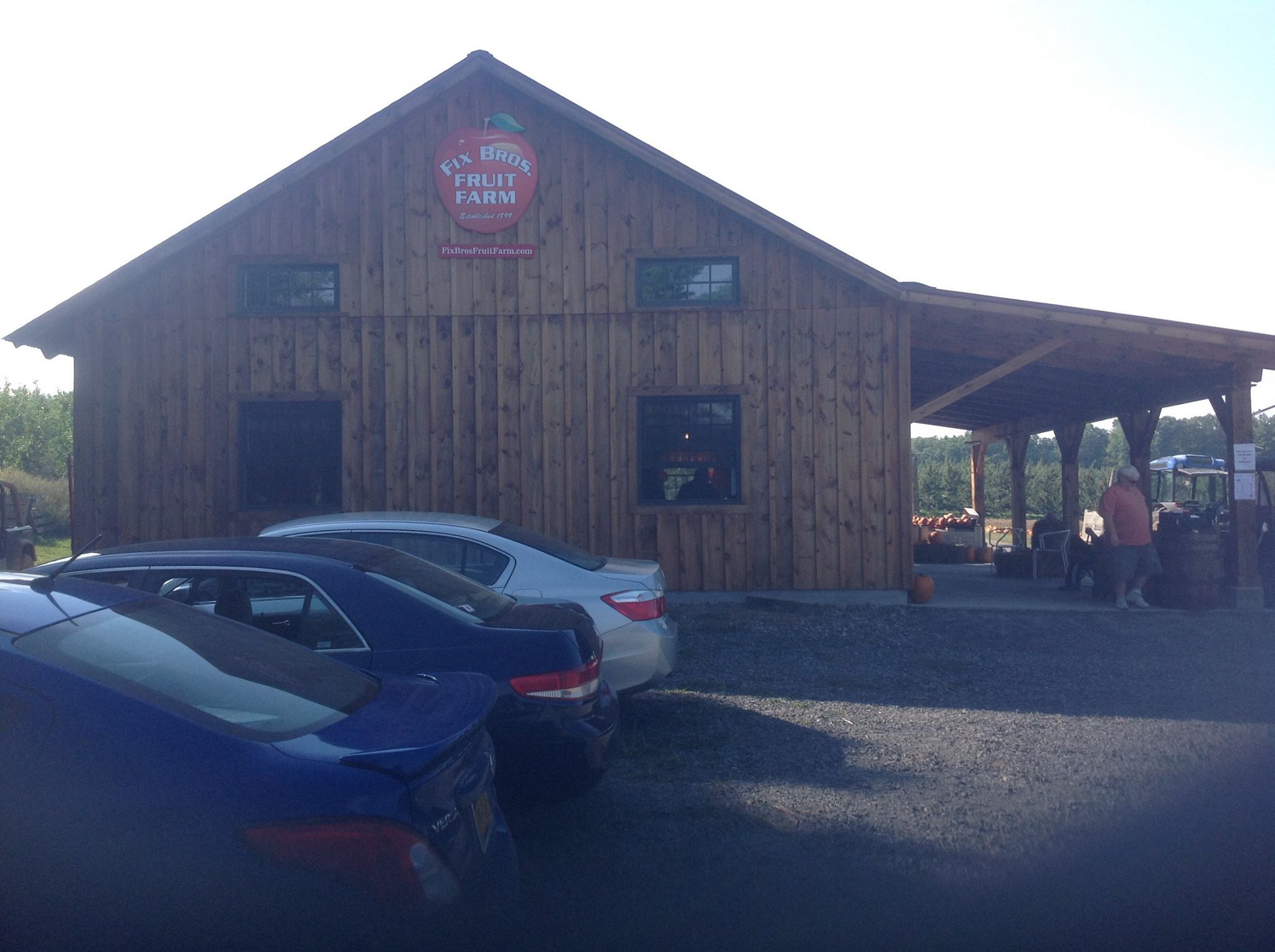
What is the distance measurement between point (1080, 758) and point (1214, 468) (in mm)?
21474

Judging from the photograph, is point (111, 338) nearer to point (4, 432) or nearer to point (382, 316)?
point (382, 316)

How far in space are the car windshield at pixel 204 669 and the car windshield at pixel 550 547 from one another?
11.3 ft

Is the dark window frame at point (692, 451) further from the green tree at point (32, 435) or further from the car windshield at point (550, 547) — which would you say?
the green tree at point (32, 435)

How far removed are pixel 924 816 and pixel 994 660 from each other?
500 cm

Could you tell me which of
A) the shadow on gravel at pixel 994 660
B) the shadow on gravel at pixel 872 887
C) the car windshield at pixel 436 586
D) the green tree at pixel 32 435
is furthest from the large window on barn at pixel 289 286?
the green tree at pixel 32 435

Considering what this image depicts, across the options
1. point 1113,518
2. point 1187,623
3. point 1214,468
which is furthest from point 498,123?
point 1214,468

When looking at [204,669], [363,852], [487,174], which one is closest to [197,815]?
[363,852]

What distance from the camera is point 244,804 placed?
8.38 ft

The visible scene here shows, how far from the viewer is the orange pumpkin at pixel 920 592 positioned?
41.7 ft

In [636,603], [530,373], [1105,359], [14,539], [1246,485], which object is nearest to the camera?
[636,603]

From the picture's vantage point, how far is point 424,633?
191 inches

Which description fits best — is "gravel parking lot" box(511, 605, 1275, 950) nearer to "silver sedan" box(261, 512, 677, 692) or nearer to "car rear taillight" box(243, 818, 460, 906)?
"silver sedan" box(261, 512, 677, 692)

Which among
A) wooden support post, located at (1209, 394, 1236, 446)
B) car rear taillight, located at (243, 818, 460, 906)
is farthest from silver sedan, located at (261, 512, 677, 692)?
wooden support post, located at (1209, 394, 1236, 446)

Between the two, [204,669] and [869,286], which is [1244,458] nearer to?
[869,286]
